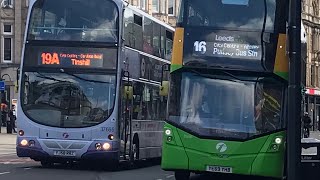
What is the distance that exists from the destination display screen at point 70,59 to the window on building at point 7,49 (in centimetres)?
3621

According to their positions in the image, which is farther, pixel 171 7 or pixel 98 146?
pixel 171 7

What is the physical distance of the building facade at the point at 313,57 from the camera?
75.8 m

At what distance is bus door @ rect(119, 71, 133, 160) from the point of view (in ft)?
60.1

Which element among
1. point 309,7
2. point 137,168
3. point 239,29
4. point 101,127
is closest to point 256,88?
point 239,29

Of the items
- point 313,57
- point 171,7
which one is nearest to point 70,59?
point 171,7

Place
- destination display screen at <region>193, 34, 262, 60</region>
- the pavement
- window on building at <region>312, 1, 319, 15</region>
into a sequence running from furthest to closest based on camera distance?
1. window on building at <region>312, 1, 319, 15</region>
2. the pavement
3. destination display screen at <region>193, 34, 262, 60</region>

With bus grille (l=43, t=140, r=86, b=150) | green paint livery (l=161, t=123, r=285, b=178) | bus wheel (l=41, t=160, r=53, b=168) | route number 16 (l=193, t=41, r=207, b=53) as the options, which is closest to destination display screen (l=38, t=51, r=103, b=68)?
bus grille (l=43, t=140, r=86, b=150)

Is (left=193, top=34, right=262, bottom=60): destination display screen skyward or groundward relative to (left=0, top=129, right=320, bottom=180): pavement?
skyward

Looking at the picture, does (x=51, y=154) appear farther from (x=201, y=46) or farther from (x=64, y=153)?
(x=201, y=46)

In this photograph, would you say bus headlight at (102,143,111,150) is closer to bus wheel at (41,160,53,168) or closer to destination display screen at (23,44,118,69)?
destination display screen at (23,44,118,69)

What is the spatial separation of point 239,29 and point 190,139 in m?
2.48

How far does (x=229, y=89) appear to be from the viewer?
556 inches

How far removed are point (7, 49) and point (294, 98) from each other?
146 feet

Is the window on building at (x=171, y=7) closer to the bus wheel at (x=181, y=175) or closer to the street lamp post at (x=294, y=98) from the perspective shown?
the bus wheel at (x=181, y=175)
